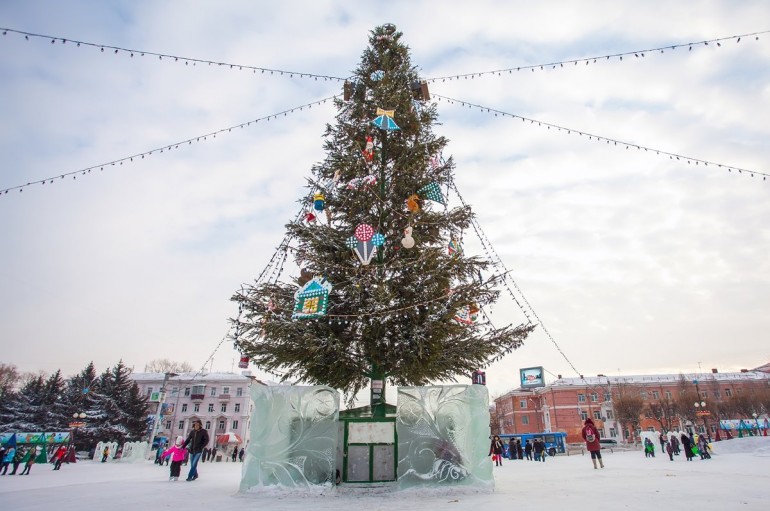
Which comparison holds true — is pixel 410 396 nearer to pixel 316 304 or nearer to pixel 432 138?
pixel 316 304

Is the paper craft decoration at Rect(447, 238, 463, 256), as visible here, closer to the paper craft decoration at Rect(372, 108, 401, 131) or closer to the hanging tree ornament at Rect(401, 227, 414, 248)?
the hanging tree ornament at Rect(401, 227, 414, 248)

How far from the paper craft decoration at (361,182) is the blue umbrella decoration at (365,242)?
144 centimetres

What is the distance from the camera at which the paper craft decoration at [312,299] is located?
10055 mm

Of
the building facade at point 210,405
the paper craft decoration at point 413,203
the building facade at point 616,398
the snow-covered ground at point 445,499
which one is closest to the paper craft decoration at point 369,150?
the paper craft decoration at point 413,203

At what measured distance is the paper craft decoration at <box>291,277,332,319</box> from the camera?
10.1 meters

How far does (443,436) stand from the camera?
880 cm

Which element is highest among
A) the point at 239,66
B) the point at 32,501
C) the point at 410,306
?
the point at 239,66

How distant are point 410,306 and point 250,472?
4.92 m

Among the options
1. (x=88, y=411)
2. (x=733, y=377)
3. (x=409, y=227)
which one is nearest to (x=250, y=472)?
(x=409, y=227)

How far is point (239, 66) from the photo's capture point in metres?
10.5

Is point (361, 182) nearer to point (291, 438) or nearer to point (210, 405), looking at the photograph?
point (291, 438)

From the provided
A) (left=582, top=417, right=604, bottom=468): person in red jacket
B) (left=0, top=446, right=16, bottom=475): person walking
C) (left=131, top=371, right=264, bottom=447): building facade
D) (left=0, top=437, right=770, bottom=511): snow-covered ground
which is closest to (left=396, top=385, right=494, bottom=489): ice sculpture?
(left=0, top=437, right=770, bottom=511): snow-covered ground

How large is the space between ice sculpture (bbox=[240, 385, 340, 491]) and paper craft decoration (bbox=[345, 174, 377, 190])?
5667 millimetres

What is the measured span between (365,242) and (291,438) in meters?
4.94
